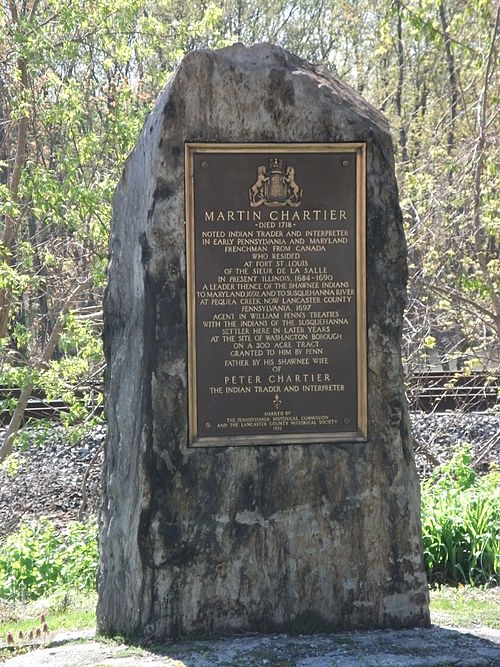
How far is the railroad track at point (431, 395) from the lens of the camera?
10.8m

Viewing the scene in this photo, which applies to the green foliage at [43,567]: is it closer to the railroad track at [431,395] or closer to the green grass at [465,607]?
the railroad track at [431,395]

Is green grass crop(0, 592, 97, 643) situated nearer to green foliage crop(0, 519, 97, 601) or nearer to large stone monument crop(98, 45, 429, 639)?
green foliage crop(0, 519, 97, 601)

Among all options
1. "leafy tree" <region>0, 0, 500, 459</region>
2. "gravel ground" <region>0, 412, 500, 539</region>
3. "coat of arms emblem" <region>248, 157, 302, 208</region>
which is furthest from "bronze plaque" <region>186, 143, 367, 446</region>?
"gravel ground" <region>0, 412, 500, 539</region>

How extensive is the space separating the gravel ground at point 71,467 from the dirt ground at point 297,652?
6.03 m

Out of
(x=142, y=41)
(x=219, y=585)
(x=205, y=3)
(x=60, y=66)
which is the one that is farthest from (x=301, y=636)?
(x=205, y=3)

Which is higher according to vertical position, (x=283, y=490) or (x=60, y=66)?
(x=60, y=66)

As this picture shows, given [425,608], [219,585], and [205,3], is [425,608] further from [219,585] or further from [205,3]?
[205,3]

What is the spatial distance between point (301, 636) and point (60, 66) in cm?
933

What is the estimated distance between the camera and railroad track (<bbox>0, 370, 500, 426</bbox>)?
10829mm

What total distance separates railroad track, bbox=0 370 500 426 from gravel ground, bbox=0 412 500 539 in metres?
0.32

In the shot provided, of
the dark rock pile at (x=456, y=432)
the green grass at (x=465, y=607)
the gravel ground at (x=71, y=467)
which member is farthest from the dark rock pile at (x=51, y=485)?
the green grass at (x=465, y=607)

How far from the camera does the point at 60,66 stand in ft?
40.8

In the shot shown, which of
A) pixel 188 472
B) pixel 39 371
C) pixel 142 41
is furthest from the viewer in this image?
pixel 142 41

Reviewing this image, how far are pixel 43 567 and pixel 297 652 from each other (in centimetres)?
349
